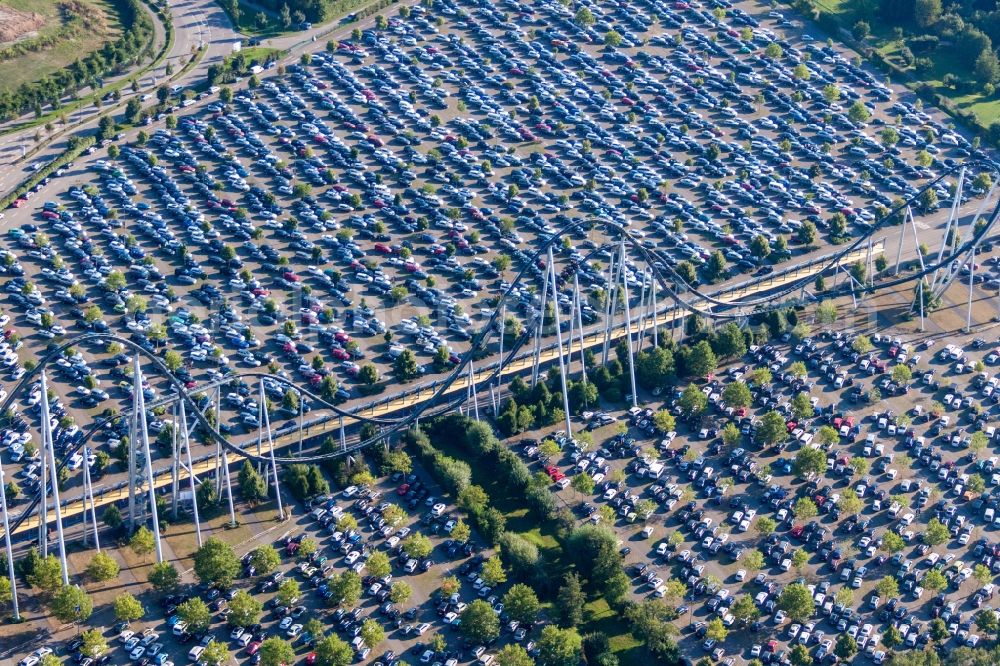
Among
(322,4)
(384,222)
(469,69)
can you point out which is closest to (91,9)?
(322,4)

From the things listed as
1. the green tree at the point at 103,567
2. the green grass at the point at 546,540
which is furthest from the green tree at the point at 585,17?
the green tree at the point at 103,567

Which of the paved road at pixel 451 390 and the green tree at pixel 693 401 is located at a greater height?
the paved road at pixel 451 390

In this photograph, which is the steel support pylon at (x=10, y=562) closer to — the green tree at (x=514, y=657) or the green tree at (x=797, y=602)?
the green tree at (x=514, y=657)

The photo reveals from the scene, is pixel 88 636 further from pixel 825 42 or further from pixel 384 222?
pixel 825 42

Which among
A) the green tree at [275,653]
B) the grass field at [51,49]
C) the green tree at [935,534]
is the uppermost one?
the grass field at [51,49]

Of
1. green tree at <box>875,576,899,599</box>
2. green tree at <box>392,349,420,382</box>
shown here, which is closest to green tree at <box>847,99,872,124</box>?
green tree at <box>392,349,420,382</box>
